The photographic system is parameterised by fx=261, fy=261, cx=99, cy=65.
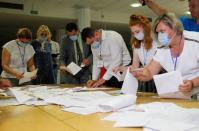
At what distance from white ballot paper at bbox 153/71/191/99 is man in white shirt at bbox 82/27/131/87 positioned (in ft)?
3.12

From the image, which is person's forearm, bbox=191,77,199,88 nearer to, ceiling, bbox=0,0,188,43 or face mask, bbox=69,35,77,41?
face mask, bbox=69,35,77,41

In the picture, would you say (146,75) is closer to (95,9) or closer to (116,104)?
(116,104)

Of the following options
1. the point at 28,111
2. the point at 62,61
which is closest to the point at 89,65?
the point at 62,61

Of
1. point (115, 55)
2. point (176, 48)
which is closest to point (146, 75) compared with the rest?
point (176, 48)

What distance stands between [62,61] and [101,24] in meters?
4.63

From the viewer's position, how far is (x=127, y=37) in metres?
10.5

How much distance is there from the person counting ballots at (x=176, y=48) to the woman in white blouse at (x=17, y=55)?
1605mm

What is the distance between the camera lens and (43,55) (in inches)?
135

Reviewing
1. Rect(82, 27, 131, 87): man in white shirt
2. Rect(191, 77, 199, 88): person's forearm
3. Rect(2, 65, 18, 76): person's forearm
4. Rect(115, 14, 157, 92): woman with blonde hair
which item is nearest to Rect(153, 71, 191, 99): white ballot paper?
Rect(191, 77, 199, 88): person's forearm

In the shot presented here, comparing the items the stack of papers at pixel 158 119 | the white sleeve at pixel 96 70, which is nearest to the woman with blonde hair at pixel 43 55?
the white sleeve at pixel 96 70

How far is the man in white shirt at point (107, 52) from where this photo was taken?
8.34 ft

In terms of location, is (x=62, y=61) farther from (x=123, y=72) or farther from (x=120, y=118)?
(x=120, y=118)

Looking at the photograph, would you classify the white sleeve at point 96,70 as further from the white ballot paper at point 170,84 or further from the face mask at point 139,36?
the white ballot paper at point 170,84

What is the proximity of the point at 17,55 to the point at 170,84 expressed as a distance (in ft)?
6.67
